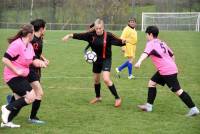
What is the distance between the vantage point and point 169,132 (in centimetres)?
770

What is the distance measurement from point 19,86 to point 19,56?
0.49 meters

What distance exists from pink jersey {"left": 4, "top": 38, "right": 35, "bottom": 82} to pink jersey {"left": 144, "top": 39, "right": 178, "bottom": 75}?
2.42m

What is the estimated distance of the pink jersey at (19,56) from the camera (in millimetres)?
7496

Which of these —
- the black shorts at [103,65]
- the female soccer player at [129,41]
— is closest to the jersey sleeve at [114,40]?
the black shorts at [103,65]

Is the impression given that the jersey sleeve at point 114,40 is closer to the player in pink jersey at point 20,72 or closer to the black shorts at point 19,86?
the player in pink jersey at point 20,72

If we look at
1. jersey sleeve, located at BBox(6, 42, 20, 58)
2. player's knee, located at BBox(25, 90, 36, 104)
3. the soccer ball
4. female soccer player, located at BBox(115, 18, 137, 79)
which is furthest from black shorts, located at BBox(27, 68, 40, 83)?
female soccer player, located at BBox(115, 18, 137, 79)

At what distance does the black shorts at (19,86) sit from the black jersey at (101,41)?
2.68 m

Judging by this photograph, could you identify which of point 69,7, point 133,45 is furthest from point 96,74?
point 69,7

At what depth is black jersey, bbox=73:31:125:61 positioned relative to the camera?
10055 millimetres

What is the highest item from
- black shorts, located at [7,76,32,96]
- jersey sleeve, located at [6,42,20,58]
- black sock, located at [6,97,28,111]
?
jersey sleeve, located at [6,42,20,58]

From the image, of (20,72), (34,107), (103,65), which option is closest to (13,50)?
(20,72)

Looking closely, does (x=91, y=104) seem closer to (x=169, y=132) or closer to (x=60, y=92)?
(x=60, y=92)

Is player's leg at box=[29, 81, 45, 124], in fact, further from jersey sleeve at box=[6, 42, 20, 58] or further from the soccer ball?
the soccer ball

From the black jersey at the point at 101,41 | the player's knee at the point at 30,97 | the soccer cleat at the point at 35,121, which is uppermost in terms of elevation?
the black jersey at the point at 101,41
